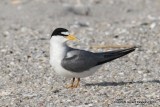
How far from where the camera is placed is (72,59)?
7.78 m

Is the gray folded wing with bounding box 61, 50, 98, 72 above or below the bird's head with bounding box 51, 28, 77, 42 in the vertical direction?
below

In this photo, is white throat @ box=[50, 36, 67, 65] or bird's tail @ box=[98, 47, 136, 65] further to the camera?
bird's tail @ box=[98, 47, 136, 65]

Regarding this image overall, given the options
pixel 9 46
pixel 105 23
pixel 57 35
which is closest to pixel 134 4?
pixel 105 23

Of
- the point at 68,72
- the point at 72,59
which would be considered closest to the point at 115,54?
the point at 72,59

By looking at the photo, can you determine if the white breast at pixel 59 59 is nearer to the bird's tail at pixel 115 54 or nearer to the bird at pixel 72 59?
the bird at pixel 72 59

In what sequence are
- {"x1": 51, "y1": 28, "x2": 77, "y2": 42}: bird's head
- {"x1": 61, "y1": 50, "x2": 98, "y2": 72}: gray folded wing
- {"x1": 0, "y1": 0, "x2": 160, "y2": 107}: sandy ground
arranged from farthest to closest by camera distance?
{"x1": 51, "y1": 28, "x2": 77, "y2": 42}: bird's head
{"x1": 61, "y1": 50, "x2": 98, "y2": 72}: gray folded wing
{"x1": 0, "y1": 0, "x2": 160, "y2": 107}: sandy ground

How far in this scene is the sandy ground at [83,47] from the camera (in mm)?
7297

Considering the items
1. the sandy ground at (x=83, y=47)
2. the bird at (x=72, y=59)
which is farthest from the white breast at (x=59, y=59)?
the sandy ground at (x=83, y=47)

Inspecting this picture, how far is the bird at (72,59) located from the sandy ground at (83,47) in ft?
0.68

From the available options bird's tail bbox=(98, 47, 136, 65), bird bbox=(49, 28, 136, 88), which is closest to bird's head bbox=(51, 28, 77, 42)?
bird bbox=(49, 28, 136, 88)

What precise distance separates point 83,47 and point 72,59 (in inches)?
114

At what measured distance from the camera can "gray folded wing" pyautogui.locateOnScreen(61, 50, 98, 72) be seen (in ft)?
25.2

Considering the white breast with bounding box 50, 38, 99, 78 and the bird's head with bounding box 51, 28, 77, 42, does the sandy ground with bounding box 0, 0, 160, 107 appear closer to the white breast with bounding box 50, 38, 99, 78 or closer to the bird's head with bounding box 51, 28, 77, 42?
the white breast with bounding box 50, 38, 99, 78

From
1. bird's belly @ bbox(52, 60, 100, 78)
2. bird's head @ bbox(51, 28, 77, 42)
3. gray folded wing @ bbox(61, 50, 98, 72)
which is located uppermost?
bird's head @ bbox(51, 28, 77, 42)
